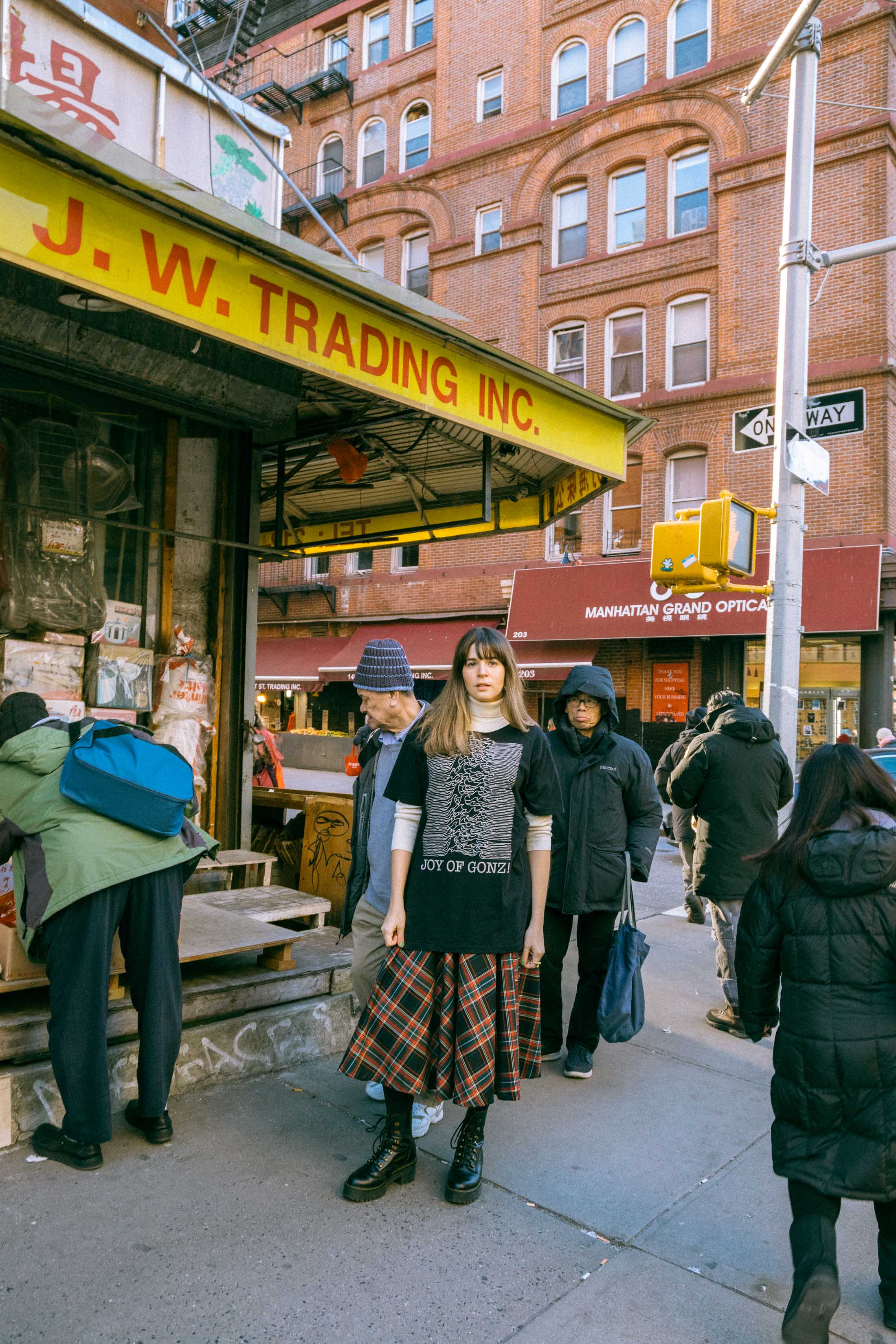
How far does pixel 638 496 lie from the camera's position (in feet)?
62.7

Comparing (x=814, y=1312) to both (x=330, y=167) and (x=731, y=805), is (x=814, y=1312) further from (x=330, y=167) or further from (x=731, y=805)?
(x=330, y=167)

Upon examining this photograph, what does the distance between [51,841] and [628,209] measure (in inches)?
777

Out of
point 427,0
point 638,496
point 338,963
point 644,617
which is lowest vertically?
point 338,963

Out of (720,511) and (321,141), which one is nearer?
(720,511)

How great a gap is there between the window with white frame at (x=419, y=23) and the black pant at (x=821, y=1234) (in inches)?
1021

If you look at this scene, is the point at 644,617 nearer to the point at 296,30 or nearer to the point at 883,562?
the point at 883,562

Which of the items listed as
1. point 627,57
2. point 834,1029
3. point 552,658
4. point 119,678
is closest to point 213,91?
point 119,678

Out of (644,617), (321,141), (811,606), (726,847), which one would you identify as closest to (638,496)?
(644,617)

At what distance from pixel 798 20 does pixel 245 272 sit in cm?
602

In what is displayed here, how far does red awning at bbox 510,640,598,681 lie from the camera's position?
18625 millimetres

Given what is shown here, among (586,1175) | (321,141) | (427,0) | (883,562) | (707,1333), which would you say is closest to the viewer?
(707,1333)

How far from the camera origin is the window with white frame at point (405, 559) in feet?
73.4

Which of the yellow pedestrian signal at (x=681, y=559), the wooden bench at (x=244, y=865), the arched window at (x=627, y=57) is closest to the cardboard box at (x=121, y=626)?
the wooden bench at (x=244, y=865)

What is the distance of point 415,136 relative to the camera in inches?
891
